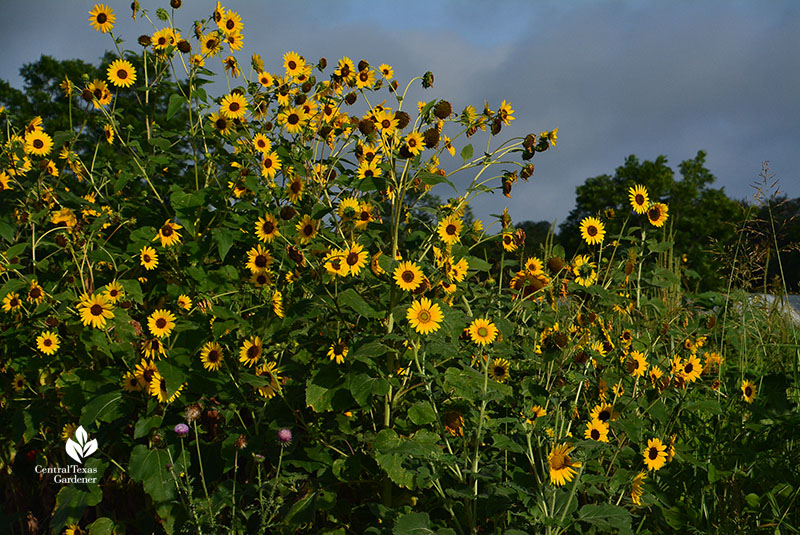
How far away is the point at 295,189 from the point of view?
2826mm

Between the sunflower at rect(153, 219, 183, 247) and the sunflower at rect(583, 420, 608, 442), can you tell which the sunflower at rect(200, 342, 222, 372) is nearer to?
the sunflower at rect(153, 219, 183, 247)

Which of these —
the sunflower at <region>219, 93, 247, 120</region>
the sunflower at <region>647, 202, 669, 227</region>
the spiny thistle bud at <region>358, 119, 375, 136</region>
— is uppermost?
the sunflower at <region>219, 93, 247, 120</region>

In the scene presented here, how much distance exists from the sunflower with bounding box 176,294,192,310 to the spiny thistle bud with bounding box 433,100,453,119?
1.27m

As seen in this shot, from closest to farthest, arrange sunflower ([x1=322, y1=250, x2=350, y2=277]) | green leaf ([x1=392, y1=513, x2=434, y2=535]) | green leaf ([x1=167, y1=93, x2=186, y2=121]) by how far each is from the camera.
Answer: green leaf ([x1=392, y1=513, x2=434, y2=535])
sunflower ([x1=322, y1=250, x2=350, y2=277])
green leaf ([x1=167, y1=93, x2=186, y2=121])

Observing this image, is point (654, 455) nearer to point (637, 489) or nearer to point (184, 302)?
point (637, 489)

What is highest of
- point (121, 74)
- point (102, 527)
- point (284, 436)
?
point (121, 74)

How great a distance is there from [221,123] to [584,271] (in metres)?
1.84

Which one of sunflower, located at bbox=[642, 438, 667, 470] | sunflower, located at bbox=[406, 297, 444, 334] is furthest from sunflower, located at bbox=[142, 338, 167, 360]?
sunflower, located at bbox=[642, 438, 667, 470]

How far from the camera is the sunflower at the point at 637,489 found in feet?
7.64

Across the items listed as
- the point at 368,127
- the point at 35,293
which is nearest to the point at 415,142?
the point at 368,127

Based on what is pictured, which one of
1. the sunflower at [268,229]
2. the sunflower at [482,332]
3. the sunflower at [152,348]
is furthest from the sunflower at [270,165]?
the sunflower at [482,332]

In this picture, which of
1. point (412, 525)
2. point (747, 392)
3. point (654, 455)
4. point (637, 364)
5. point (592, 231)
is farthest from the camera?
point (747, 392)

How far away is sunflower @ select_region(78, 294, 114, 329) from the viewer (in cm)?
255

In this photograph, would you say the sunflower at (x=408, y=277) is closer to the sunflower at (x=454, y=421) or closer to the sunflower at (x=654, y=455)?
the sunflower at (x=454, y=421)
